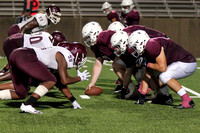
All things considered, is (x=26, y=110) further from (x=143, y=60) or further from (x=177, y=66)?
(x=177, y=66)

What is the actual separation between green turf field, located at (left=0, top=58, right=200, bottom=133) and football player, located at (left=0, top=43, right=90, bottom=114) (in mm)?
252

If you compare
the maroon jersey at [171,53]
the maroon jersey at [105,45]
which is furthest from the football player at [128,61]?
the maroon jersey at [171,53]

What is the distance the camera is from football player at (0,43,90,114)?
21.7 ft

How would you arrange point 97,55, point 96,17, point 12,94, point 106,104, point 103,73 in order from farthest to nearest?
point 96,17 → point 103,73 → point 97,55 → point 106,104 → point 12,94

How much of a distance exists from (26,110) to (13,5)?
15.1m

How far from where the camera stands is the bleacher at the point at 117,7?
21014 mm

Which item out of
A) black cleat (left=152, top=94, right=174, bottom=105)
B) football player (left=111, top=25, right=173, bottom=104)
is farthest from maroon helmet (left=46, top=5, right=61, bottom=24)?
black cleat (left=152, top=94, right=174, bottom=105)

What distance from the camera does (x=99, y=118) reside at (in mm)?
6504

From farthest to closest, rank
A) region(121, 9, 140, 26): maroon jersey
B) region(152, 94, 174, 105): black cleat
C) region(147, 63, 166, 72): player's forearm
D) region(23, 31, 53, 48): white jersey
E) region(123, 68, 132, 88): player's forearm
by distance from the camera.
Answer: region(121, 9, 140, 26): maroon jersey, region(123, 68, 132, 88): player's forearm, region(152, 94, 174, 105): black cleat, region(23, 31, 53, 48): white jersey, region(147, 63, 166, 72): player's forearm

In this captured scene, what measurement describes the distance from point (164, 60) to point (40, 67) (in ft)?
6.25

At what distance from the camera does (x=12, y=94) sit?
711 centimetres

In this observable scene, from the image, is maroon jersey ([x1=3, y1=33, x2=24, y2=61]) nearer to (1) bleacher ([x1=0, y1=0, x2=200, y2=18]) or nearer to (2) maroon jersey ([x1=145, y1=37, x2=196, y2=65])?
(2) maroon jersey ([x1=145, y1=37, x2=196, y2=65])

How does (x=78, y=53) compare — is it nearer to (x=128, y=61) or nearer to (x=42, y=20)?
(x=128, y=61)

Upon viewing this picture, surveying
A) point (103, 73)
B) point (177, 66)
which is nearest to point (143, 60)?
point (177, 66)
